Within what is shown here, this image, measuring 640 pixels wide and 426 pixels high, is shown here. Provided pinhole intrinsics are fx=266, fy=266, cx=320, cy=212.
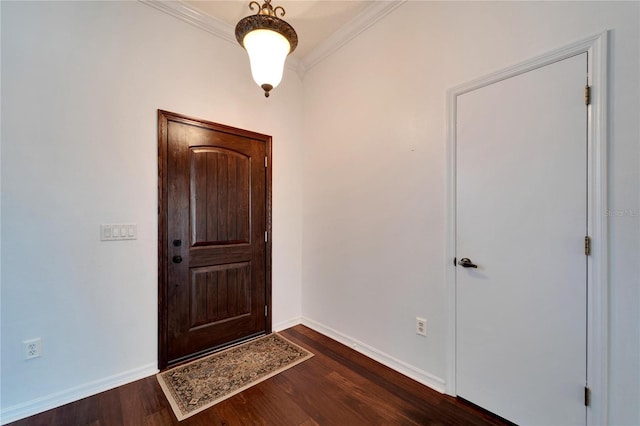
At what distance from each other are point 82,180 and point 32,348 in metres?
1.13

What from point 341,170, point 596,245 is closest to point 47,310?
point 341,170

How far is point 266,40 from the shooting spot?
151cm

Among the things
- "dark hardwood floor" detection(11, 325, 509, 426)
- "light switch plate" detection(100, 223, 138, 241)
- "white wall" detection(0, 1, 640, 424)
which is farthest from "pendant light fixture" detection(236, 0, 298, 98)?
"dark hardwood floor" detection(11, 325, 509, 426)

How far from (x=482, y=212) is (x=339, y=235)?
1320mm

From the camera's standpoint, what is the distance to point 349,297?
2600 mm

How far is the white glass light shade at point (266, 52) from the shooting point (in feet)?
4.96

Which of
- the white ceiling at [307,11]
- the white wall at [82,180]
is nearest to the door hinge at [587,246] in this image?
the white ceiling at [307,11]

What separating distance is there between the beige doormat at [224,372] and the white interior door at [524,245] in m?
1.40

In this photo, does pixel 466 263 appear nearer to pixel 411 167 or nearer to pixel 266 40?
pixel 411 167

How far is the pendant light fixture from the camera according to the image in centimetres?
148

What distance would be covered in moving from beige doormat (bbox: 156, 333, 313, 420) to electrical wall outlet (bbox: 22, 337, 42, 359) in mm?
768

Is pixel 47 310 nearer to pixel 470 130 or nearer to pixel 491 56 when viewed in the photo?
pixel 470 130

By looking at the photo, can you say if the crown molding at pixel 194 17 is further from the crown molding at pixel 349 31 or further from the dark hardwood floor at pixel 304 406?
the dark hardwood floor at pixel 304 406

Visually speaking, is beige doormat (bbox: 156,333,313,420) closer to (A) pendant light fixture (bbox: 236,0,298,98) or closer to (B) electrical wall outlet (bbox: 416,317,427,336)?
Result: (B) electrical wall outlet (bbox: 416,317,427,336)
